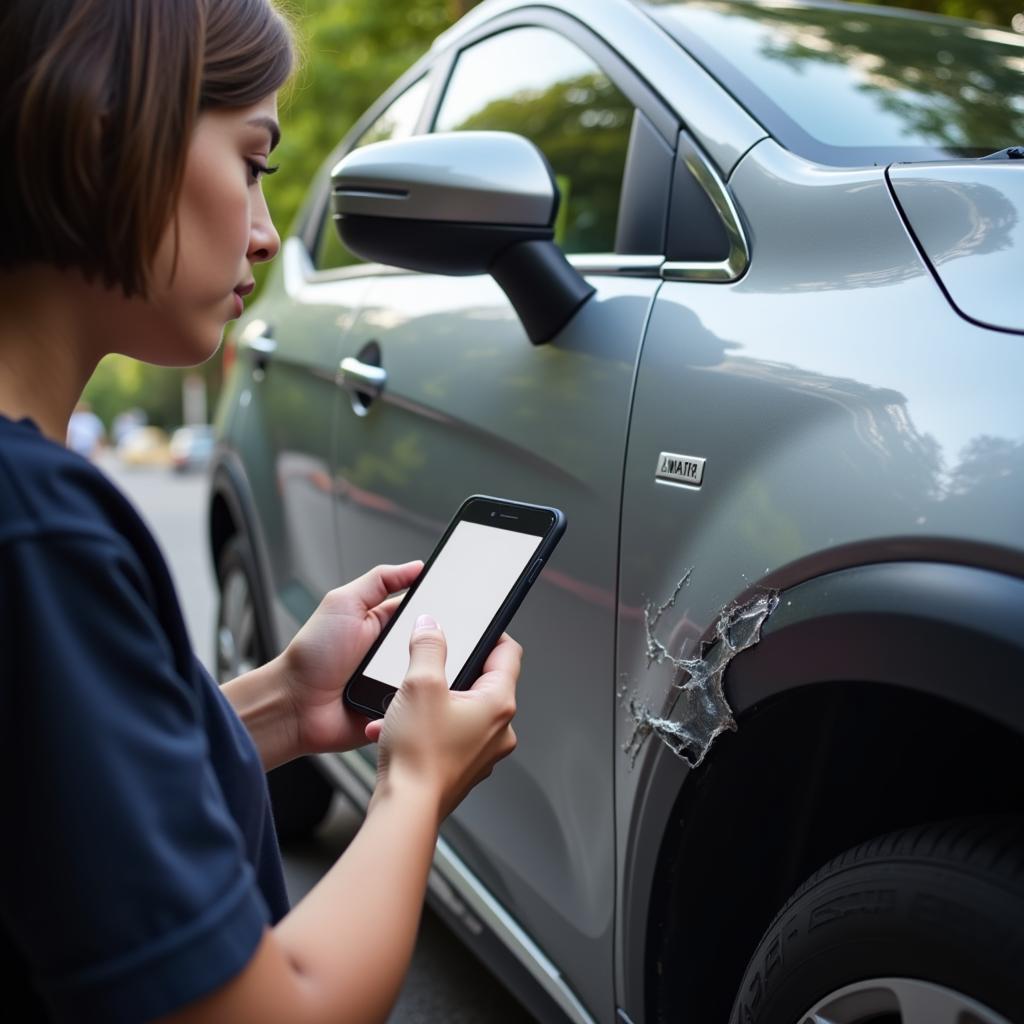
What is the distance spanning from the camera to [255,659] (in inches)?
126

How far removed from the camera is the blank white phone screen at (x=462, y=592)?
1307 millimetres

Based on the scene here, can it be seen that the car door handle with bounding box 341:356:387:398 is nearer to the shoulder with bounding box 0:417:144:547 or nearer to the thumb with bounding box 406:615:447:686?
the thumb with bounding box 406:615:447:686

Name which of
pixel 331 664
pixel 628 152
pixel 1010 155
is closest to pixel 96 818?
pixel 331 664

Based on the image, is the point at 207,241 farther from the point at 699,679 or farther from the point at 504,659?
the point at 699,679

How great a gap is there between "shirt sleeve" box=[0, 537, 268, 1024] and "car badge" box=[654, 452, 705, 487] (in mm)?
790

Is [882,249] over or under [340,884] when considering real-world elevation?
over

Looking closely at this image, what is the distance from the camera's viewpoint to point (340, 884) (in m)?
0.91

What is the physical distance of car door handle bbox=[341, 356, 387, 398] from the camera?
7.57 feet

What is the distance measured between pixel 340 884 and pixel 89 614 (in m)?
0.28

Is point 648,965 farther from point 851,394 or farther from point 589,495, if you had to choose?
point 851,394

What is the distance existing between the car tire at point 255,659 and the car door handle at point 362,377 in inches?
31.2

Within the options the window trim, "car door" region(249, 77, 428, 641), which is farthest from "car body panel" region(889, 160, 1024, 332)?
"car door" region(249, 77, 428, 641)

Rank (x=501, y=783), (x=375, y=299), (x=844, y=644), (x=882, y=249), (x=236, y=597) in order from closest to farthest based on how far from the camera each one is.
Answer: (x=844, y=644), (x=882, y=249), (x=501, y=783), (x=375, y=299), (x=236, y=597)

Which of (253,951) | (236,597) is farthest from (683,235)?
(236,597)
